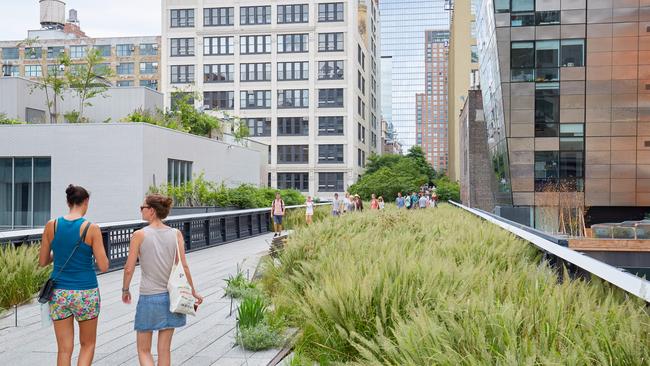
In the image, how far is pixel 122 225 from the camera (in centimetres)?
1585

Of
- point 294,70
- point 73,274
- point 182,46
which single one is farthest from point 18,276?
point 182,46

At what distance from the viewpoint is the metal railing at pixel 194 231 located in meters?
13.1

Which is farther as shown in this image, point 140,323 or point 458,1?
point 458,1

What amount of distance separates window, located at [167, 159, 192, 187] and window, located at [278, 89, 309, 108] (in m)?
52.5

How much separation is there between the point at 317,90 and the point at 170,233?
269 ft

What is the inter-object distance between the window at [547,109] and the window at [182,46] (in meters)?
59.8

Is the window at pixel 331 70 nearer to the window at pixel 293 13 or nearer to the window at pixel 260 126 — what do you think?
the window at pixel 293 13

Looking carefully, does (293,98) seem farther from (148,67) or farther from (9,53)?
(9,53)

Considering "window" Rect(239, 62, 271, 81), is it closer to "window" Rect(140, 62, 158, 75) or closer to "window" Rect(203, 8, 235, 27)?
"window" Rect(203, 8, 235, 27)

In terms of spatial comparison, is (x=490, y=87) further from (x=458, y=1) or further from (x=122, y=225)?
(x=458, y=1)

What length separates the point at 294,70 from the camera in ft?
288

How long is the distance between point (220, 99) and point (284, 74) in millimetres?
9581

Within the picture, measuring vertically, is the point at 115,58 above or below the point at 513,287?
above

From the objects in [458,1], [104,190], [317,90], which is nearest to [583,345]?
[104,190]
